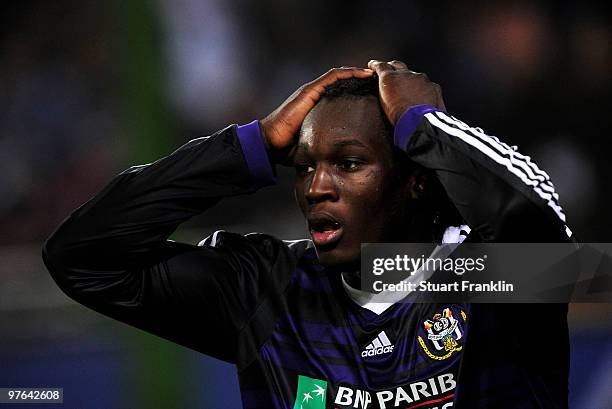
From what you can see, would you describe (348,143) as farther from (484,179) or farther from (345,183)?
(484,179)

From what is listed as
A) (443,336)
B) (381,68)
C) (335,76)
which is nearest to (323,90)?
(335,76)

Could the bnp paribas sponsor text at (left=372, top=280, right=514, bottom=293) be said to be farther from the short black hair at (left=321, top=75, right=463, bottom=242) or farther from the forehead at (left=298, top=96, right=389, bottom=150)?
the forehead at (left=298, top=96, right=389, bottom=150)

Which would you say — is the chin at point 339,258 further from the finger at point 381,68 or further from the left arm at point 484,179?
the finger at point 381,68

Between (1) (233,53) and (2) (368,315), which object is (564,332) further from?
(1) (233,53)

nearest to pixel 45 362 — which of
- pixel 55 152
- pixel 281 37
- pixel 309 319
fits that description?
pixel 55 152

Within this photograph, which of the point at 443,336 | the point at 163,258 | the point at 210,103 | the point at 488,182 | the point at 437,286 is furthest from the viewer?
the point at 210,103

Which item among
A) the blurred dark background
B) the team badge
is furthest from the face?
the blurred dark background

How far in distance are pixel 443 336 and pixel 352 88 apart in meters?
0.64

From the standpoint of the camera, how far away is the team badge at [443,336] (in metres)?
2.16

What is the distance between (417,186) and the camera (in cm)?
232

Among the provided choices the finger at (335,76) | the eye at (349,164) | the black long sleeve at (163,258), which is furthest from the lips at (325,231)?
the finger at (335,76)

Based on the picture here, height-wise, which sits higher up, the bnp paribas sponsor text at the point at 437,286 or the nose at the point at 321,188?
the nose at the point at 321,188

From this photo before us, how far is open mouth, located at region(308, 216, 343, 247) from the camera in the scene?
7.20ft

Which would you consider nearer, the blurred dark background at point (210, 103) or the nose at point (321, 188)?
the nose at point (321, 188)
